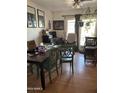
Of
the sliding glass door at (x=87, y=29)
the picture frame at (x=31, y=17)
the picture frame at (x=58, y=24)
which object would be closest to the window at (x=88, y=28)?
the sliding glass door at (x=87, y=29)

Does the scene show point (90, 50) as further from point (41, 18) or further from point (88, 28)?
point (41, 18)

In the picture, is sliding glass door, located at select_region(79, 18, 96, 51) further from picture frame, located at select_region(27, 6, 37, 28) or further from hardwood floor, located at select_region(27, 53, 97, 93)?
hardwood floor, located at select_region(27, 53, 97, 93)

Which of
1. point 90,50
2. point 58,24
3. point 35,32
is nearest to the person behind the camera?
point 90,50

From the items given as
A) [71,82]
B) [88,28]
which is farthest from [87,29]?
[71,82]

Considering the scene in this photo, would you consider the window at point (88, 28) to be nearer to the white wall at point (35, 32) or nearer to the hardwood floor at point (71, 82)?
the white wall at point (35, 32)

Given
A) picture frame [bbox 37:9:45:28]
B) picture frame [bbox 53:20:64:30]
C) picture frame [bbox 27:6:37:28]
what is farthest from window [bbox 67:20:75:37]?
picture frame [bbox 27:6:37:28]

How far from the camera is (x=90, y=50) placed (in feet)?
18.5

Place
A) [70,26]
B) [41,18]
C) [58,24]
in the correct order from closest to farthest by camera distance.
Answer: [41,18] < [70,26] < [58,24]

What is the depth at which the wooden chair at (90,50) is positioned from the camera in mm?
5621

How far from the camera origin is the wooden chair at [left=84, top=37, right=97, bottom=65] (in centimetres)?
562
